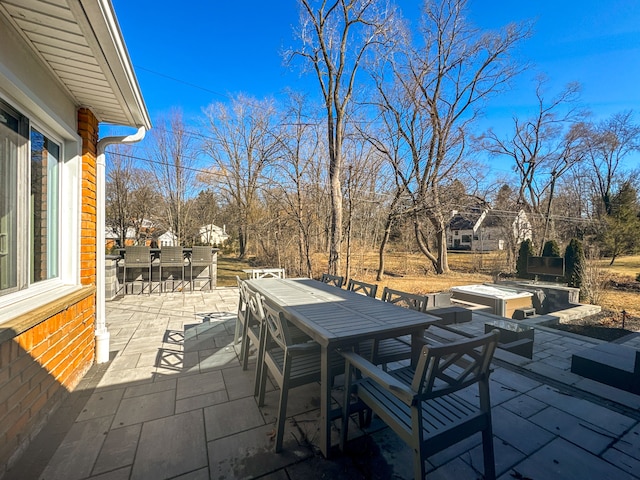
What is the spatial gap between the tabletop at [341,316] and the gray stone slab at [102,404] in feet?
4.65

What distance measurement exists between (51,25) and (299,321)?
7.67 feet

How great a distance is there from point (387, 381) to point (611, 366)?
256 cm

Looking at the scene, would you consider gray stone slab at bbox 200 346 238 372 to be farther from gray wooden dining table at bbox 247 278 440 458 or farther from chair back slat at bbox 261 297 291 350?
chair back slat at bbox 261 297 291 350

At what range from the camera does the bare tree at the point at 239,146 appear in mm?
12109

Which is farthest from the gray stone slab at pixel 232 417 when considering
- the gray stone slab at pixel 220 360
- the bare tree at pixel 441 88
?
the bare tree at pixel 441 88

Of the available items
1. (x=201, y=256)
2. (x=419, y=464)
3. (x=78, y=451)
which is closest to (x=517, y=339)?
(x=419, y=464)

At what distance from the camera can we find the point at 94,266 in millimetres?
2961

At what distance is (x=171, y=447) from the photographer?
175 centimetres

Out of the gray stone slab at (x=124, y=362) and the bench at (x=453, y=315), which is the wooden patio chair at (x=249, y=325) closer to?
the gray stone slab at (x=124, y=362)

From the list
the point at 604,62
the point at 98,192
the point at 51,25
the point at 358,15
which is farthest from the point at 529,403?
the point at 604,62

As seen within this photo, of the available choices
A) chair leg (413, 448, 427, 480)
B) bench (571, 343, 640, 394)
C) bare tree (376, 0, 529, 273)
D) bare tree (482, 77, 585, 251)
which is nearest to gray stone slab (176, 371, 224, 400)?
chair leg (413, 448, 427, 480)

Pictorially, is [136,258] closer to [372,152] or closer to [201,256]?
[201,256]

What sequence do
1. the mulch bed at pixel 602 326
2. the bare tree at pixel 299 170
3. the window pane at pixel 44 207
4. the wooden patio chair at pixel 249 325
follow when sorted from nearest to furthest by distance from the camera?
the window pane at pixel 44 207, the wooden patio chair at pixel 249 325, the mulch bed at pixel 602 326, the bare tree at pixel 299 170

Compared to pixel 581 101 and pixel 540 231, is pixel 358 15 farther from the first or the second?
pixel 581 101
